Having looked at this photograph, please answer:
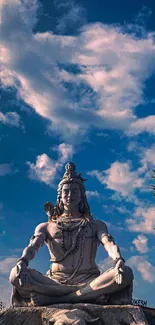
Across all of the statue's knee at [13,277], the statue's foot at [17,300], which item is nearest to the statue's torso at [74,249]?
the statue's foot at [17,300]

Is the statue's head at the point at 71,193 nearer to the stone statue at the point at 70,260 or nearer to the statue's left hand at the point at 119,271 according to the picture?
the stone statue at the point at 70,260

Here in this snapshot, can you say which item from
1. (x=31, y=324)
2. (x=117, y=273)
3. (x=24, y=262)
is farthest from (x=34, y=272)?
(x=117, y=273)

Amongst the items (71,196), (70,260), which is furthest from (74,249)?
(71,196)

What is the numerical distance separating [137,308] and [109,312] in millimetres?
498

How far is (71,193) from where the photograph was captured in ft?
32.6

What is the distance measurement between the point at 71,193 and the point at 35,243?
4.62 ft

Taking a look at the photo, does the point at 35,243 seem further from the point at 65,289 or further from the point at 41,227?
the point at 65,289

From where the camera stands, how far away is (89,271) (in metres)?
8.98

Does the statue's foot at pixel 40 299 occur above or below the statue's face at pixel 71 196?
below

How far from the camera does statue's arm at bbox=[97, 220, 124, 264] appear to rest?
27.9 ft

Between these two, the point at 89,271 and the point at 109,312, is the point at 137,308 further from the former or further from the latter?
the point at 89,271

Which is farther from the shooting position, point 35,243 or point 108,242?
point 35,243

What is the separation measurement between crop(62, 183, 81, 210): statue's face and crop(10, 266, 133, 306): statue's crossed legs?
205 cm

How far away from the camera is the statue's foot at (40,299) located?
8070 mm
